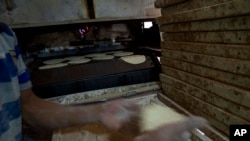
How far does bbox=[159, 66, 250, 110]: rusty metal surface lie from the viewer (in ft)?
2.53

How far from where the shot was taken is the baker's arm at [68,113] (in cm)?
92

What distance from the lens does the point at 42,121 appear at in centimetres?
110

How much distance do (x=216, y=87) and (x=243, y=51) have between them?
0.23 metres

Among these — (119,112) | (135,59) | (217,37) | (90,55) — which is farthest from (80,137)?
(90,55)

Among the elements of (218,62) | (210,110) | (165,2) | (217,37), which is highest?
(165,2)

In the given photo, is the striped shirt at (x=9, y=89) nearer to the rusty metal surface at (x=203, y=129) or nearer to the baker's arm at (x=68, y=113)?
the baker's arm at (x=68, y=113)

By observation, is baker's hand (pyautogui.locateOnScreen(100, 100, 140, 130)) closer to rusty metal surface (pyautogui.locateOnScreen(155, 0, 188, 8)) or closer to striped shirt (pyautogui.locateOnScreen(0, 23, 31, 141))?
striped shirt (pyautogui.locateOnScreen(0, 23, 31, 141))

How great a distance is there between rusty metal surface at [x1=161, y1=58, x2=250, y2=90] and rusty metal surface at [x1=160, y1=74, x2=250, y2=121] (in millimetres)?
82

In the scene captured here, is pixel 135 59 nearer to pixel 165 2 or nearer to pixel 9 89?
pixel 165 2

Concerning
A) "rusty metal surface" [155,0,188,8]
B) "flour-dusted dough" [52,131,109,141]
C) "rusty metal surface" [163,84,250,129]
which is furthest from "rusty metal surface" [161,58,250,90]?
"flour-dusted dough" [52,131,109,141]

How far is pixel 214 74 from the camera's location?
947 millimetres

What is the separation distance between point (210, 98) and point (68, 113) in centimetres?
72

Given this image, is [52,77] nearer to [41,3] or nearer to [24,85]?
[24,85]

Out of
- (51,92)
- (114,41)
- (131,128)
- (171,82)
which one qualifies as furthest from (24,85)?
(114,41)
